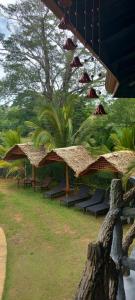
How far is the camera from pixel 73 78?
19.2 metres

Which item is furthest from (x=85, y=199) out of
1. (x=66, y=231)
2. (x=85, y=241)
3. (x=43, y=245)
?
(x=43, y=245)

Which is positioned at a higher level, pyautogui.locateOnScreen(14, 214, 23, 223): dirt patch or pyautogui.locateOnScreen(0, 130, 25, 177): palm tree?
pyautogui.locateOnScreen(0, 130, 25, 177): palm tree

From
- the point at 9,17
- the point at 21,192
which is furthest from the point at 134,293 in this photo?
the point at 9,17

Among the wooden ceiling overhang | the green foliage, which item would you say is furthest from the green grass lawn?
the wooden ceiling overhang

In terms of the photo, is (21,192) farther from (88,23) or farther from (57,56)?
(88,23)

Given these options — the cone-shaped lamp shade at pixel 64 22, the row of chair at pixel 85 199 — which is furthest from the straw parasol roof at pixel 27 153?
the cone-shaped lamp shade at pixel 64 22

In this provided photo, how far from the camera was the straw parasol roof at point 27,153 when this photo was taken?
12.6 meters

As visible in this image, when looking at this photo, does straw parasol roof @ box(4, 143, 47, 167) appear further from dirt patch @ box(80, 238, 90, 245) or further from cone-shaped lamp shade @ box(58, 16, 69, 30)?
cone-shaped lamp shade @ box(58, 16, 69, 30)

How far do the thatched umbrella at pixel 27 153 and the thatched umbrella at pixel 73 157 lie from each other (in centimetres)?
68

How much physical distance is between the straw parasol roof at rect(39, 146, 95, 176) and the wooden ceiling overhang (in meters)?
6.99

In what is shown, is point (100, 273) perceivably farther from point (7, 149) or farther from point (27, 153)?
point (7, 149)

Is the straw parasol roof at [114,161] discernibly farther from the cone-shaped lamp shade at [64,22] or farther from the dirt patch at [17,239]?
the cone-shaped lamp shade at [64,22]

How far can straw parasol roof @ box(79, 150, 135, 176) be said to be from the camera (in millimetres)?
9055

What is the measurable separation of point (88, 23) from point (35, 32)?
16909 millimetres
